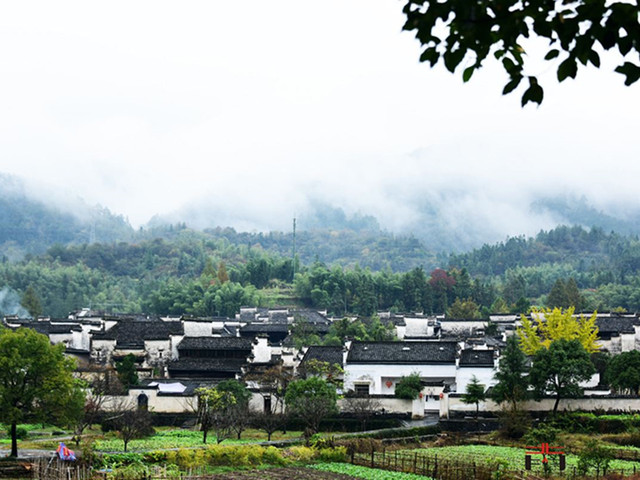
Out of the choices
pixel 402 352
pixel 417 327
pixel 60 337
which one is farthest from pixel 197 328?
pixel 417 327

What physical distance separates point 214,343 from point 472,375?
13.9m

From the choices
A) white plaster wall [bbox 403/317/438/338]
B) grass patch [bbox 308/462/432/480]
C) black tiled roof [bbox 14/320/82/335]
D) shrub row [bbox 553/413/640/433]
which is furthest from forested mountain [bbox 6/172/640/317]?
grass patch [bbox 308/462/432/480]

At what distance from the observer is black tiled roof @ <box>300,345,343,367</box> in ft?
145

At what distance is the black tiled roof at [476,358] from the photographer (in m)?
42.1

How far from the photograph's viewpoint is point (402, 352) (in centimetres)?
4375

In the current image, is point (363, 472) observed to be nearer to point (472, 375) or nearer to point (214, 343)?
point (472, 375)

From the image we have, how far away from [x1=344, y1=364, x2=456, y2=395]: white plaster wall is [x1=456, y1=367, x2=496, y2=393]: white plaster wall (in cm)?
82

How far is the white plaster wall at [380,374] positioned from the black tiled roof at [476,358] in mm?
772

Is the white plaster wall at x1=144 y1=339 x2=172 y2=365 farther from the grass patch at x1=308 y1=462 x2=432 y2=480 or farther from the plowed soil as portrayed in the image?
the plowed soil

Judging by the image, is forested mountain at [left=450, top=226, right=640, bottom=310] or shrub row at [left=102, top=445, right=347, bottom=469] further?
forested mountain at [left=450, top=226, right=640, bottom=310]

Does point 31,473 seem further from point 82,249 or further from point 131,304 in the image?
point 82,249

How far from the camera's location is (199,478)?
74.5 ft

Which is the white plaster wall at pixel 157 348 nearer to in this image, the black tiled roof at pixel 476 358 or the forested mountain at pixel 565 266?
the black tiled roof at pixel 476 358

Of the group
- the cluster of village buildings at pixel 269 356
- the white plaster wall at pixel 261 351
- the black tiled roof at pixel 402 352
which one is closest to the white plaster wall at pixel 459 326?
the cluster of village buildings at pixel 269 356
